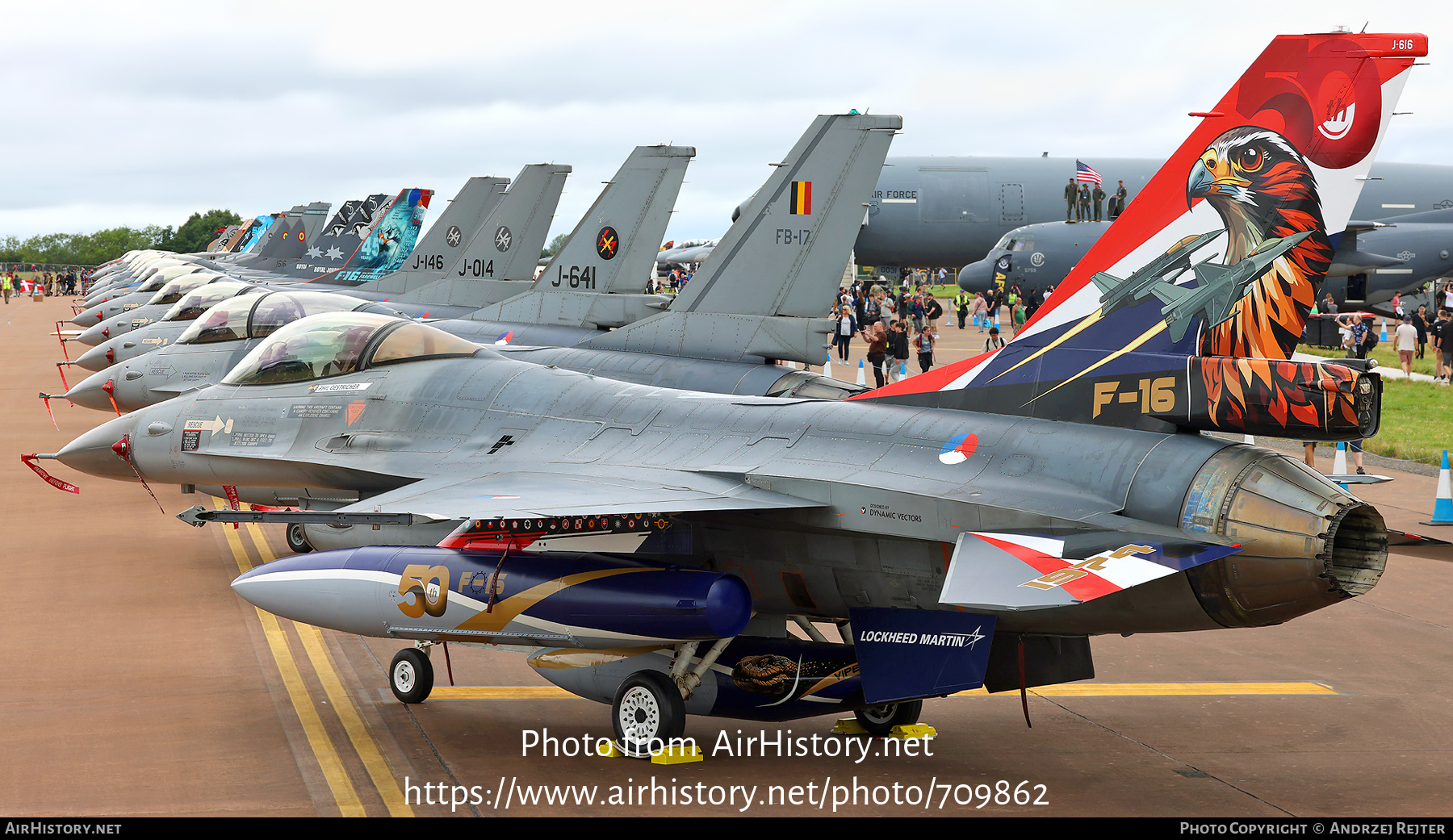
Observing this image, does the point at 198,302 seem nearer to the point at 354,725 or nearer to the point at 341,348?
Answer: the point at 341,348

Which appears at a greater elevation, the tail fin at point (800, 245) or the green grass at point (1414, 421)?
the tail fin at point (800, 245)

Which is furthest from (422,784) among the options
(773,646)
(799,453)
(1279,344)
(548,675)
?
(1279,344)

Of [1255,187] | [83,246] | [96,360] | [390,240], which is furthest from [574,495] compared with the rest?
[83,246]

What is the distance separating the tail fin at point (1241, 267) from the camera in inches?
274

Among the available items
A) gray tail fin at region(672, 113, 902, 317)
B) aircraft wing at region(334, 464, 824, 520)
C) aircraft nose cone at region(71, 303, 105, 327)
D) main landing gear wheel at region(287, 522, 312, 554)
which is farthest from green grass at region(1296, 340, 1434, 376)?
aircraft nose cone at region(71, 303, 105, 327)

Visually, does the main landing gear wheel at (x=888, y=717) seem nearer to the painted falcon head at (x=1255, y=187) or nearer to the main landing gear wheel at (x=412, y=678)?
the main landing gear wheel at (x=412, y=678)

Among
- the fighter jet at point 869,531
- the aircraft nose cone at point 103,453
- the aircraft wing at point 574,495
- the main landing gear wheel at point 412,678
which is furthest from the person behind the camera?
the aircraft nose cone at point 103,453

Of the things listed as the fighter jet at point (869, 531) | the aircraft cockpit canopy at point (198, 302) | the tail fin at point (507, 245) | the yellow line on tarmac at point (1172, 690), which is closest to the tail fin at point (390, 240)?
the tail fin at point (507, 245)

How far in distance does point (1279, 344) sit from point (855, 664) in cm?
335

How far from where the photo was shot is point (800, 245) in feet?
46.0

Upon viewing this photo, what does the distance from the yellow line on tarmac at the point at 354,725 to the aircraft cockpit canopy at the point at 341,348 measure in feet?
7.70

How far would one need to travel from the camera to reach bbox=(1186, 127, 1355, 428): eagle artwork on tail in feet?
23.0

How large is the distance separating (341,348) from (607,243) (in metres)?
8.44

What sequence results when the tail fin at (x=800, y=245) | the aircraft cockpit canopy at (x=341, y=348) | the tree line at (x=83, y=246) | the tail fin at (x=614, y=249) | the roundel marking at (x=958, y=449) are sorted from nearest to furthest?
the roundel marking at (x=958, y=449)
the aircraft cockpit canopy at (x=341, y=348)
the tail fin at (x=800, y=245)
the tail fin at (x=614, y=249)
the tree line at (x=83, y=246)
